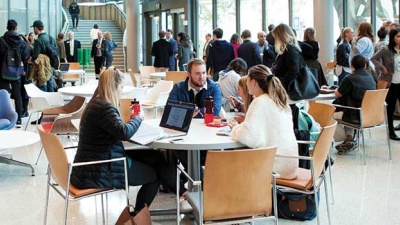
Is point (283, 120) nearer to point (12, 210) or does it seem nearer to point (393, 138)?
point (12, 210)

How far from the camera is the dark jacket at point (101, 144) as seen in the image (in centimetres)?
344

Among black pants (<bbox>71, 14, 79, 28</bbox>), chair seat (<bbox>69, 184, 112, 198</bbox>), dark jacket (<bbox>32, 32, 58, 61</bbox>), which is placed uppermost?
black pants (<bbox>71, 14, 79, 28</bbox>)

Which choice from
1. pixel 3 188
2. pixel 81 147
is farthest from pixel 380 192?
pixel 3 188

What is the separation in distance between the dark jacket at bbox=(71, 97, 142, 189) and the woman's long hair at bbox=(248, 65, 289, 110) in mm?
950

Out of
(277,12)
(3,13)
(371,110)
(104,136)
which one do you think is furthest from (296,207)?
(277,12)

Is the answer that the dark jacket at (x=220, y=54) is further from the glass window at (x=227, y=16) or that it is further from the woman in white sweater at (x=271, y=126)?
the glass window at (x=227, y=16)

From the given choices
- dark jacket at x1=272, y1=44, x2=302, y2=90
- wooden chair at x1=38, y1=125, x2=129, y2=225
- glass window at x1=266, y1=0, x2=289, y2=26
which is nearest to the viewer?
wooden chair at x1=38, y1=125, x2=129, y2=225

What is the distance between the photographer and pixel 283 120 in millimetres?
3502

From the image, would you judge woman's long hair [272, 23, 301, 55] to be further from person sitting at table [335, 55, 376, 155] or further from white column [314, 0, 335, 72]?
white column [314, 0, 335, 72]

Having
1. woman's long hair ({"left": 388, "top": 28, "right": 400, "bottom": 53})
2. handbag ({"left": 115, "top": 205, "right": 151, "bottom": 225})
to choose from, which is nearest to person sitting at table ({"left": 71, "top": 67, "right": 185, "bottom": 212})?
handbag ({"left": 115, "top": 205, "right": 151, "bottom": 225})

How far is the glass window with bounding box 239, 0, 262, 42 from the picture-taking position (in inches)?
667

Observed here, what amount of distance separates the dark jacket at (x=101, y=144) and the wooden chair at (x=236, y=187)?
2.61 ft

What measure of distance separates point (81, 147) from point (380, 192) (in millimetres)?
2894

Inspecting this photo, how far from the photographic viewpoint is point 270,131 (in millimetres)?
3477
